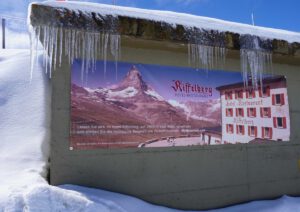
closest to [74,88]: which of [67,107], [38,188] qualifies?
[67,107]

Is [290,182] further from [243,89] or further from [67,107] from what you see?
[67,107]

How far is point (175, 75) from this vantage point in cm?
439

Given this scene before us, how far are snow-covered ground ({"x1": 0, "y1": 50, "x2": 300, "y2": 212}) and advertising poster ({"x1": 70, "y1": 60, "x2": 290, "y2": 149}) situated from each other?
0.68m

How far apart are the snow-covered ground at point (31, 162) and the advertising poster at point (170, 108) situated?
2.22 feet

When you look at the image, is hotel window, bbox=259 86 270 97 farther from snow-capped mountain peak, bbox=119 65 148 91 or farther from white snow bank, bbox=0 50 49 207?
white snow bank, bbox=0 50 49 207

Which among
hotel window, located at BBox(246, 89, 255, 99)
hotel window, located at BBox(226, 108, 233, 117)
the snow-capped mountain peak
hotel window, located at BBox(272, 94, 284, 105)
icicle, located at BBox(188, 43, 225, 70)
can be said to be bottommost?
hotel window, located at BBox(226, 108, 233, 117)

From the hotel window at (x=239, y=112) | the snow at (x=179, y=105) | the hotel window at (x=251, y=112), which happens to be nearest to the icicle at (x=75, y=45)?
the snow at (x=179, y=105)

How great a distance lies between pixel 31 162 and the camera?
13.7 feet

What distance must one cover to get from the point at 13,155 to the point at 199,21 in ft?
10.5

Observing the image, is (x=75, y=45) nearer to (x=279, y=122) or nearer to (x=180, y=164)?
(x=180, y=164)

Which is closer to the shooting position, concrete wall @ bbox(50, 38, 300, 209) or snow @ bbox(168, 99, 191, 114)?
concrete wall @ bbox(50, 38, 300, 209)

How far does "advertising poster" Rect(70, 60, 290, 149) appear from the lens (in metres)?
3.83

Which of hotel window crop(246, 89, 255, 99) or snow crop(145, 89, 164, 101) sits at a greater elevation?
hotel window crop(246, 89, 255, 99)

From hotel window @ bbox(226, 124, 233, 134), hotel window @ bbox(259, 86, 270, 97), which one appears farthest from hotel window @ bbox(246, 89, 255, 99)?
hotel window @ bbox(226, 124, 233, 134)
